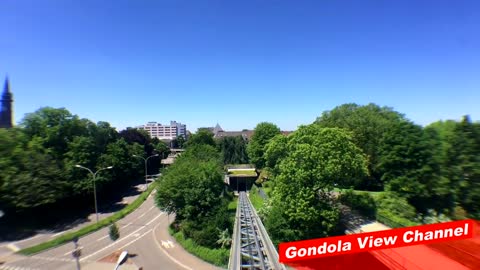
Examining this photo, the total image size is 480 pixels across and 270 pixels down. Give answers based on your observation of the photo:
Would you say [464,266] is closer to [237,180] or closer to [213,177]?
[213,177]

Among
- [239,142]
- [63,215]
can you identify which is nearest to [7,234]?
[63,215]

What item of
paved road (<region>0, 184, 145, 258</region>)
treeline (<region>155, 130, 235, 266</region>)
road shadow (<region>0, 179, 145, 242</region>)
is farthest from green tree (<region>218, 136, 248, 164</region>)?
treeline (<region>155, 130, 235, 266</region>)

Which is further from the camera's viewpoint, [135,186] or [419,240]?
[135,186]

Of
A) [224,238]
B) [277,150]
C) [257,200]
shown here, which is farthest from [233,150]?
[224,238]

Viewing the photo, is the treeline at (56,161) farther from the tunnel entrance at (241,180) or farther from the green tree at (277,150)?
the green tree at (277,150)

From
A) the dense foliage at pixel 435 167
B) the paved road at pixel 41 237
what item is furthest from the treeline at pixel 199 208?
the dense foliage at pixel 435 167
